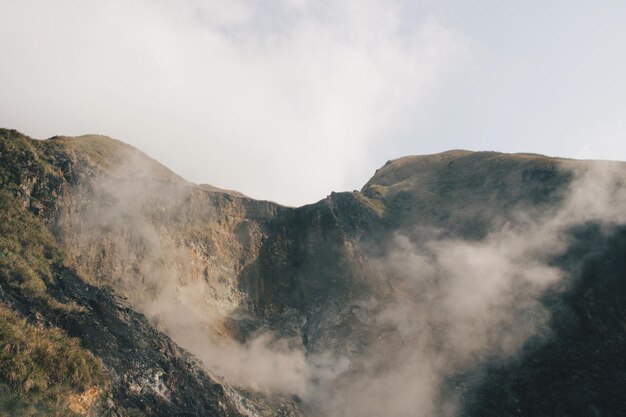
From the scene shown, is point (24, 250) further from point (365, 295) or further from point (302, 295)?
point (365, 295)

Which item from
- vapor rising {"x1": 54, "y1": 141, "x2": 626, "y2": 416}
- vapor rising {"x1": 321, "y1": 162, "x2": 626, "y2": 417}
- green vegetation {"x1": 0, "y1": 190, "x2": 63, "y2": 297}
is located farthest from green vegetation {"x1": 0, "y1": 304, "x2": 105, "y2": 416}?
vapor rising {"x1": 321, "y1": 162, "x2": 626, "y2": 417}

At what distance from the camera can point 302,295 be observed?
3716cm

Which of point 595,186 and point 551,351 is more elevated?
point 595,186

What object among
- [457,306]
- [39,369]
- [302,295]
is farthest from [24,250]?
[457,306]

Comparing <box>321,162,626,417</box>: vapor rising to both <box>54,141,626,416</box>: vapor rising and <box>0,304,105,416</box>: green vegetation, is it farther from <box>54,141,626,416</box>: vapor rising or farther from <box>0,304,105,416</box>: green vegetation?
<box>0,304,105,416</box>: green vegetation

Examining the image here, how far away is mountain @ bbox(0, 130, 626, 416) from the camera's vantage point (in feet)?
63.3

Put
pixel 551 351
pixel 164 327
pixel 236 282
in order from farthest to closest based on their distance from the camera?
pixel 236 282 → pixel 164 327 → pixel 551 351

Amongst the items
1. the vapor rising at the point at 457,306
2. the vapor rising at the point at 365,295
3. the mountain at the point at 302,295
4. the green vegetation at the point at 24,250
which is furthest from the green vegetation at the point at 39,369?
the vapor rising at the point at 457,306

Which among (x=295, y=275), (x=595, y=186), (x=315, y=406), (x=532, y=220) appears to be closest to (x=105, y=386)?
(x=315, y=406)

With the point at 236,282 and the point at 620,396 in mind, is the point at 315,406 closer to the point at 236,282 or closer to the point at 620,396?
the point at 236,282

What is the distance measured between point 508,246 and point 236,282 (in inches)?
864

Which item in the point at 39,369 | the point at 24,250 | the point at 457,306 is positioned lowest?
the point at 39,369

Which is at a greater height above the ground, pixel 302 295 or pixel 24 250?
pixel 24 250

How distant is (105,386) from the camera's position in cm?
1719
